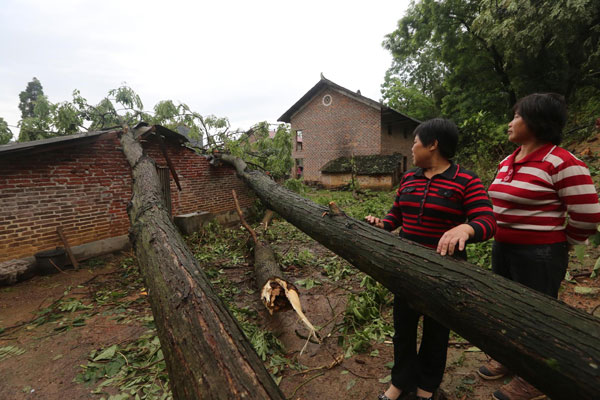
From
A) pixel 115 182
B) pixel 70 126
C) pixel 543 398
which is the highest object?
pixel 70 126

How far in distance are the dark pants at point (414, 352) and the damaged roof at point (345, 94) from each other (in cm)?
1559

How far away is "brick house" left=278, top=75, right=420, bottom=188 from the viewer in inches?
648

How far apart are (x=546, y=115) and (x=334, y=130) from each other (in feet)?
56.1

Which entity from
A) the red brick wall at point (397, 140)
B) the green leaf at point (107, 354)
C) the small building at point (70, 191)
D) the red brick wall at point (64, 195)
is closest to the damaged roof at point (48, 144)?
the small building at point (70, 191)

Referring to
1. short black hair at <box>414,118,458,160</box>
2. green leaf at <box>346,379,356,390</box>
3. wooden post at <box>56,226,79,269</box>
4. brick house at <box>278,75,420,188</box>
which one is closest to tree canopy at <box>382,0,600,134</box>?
brick house at <box>278,75,420,188</box>

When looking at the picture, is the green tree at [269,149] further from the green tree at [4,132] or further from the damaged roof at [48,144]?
the green tree at [4,132]

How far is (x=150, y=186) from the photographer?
12.5ft

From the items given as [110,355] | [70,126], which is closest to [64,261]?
[110,355]

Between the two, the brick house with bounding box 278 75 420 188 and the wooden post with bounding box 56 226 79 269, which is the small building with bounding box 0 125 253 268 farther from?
the brick house with bounding box 278 75 420 188

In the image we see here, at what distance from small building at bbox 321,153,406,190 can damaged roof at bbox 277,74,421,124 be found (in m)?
2.64

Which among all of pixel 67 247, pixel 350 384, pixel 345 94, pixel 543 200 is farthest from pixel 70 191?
pixel 345 94

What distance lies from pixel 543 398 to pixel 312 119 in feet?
61.1

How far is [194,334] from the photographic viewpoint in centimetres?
136

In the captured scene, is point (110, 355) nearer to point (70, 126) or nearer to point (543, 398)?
point (543, 398)
